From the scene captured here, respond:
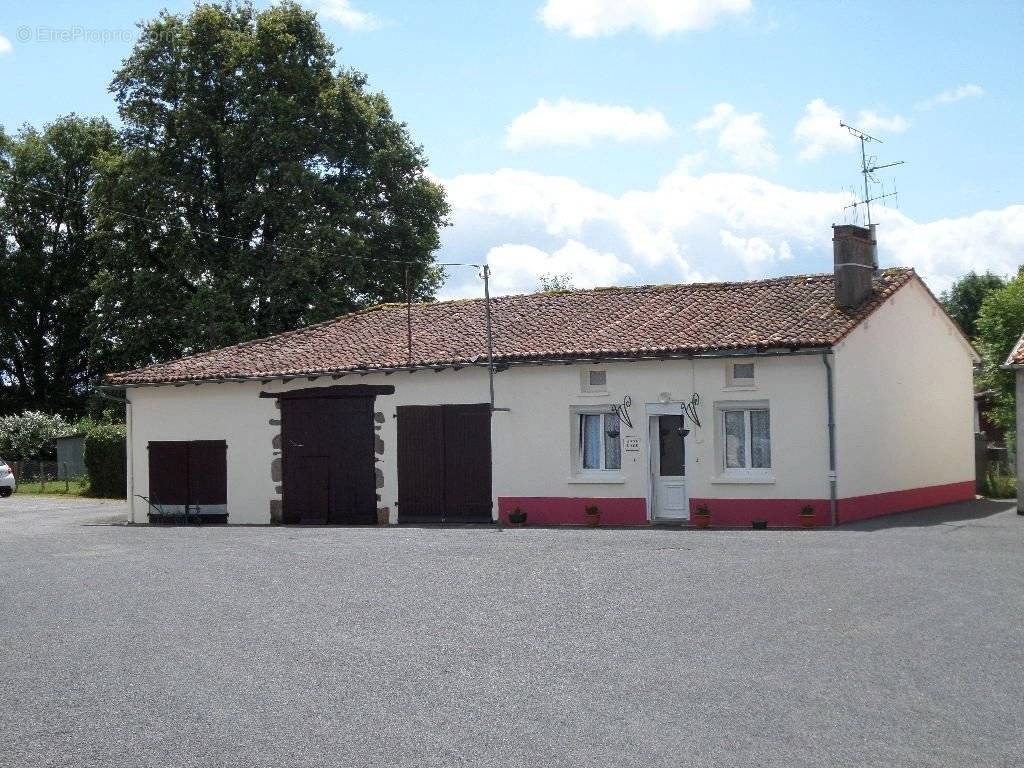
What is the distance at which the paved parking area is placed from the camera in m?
6.77

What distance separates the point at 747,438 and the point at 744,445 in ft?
0.47

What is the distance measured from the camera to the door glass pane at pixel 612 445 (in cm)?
2358

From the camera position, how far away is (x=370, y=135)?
3872 cm

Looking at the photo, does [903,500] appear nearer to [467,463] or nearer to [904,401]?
[904,401]

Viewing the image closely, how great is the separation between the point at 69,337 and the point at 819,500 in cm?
3814

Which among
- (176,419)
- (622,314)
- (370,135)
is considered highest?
(370,135)

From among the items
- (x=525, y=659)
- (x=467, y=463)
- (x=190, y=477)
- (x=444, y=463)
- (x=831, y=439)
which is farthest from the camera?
(x=190, y=477)

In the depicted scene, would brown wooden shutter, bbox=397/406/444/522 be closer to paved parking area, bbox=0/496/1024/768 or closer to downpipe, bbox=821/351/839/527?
downpipe, bbox=821/351/839/527

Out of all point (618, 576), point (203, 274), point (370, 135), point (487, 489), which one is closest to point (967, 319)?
point (370, 135)

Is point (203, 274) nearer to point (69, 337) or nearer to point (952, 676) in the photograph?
point (69, 337)

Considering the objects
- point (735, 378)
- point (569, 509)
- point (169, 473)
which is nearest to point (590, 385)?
point (569, 509)

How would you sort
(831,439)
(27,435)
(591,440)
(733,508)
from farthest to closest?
(27,435)
(591,440)
(733,508)
(831,439)

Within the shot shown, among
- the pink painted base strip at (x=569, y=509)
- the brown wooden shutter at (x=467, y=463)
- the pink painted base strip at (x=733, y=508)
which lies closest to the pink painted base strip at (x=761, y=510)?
the pink painted base strip at (x=733, y=508)

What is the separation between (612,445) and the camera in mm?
23703
